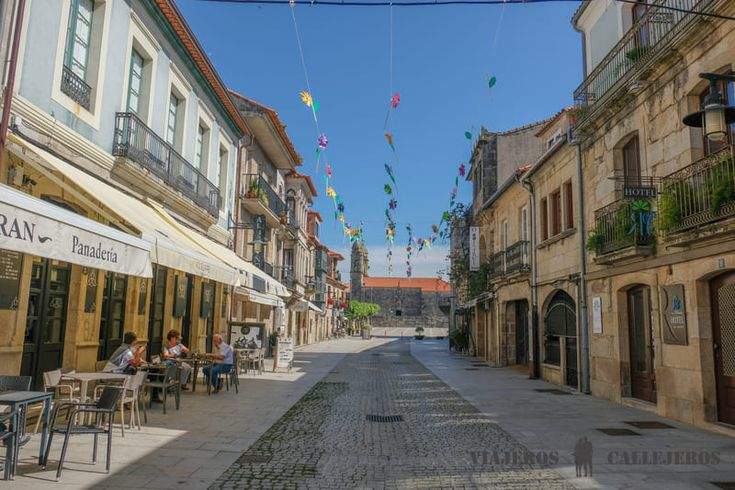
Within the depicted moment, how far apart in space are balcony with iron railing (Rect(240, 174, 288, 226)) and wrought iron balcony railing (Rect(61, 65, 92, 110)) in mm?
10447

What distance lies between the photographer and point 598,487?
526 centimetres

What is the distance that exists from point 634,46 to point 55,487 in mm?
11437

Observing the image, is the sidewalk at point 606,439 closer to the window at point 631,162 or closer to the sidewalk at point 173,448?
the sidewalk at point 173,448

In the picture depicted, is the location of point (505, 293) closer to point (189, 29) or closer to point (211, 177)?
point (211, 177)

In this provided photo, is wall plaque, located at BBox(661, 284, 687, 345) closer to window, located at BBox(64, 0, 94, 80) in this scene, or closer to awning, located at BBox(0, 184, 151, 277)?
awning, located at BBox(0, 184, 151, 277)

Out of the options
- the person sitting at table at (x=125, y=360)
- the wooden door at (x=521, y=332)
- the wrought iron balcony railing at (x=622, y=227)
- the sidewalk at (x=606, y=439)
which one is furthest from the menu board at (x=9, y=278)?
the wooden door at (x=521, y=332)

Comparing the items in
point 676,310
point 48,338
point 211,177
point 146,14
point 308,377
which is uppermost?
point 146,14

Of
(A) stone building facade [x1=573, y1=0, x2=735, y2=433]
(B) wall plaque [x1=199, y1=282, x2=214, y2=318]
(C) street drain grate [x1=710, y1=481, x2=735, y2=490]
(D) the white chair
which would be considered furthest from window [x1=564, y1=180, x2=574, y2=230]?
(D) the white chair

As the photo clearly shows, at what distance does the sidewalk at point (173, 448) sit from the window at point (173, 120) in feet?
20.0

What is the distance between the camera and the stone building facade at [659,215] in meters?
8.16

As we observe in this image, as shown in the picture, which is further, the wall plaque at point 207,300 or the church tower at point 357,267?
the church tower at point 357,267

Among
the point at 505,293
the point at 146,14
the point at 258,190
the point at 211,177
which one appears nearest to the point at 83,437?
the point at 146,14

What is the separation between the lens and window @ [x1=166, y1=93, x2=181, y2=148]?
12.9 m

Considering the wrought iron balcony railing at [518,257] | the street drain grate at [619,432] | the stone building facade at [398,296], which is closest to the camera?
the street drain grate at [619,432]
